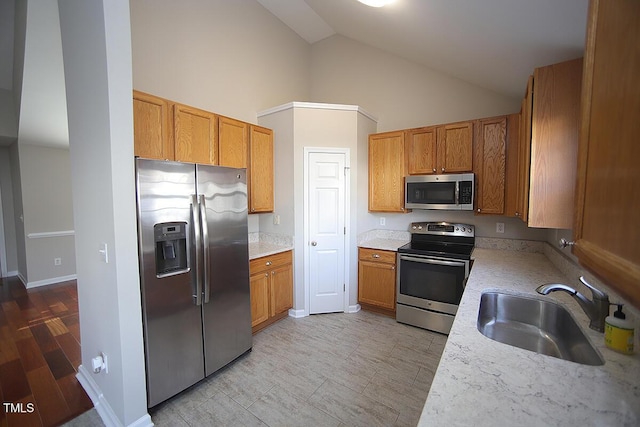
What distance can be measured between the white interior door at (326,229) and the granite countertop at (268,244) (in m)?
0.29

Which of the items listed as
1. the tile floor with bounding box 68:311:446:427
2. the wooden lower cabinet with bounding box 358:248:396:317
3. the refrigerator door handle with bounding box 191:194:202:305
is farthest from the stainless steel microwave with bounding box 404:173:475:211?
the refrigerator door handle with bounding box 191:194:202:305

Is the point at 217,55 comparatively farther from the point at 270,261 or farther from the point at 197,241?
the point at 270,261

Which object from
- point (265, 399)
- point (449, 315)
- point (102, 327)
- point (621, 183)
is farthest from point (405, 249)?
point (102, 327)

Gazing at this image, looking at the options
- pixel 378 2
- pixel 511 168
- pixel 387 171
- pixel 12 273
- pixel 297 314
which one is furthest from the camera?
pixel 12 273

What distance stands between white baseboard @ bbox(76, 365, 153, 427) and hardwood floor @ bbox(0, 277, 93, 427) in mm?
48

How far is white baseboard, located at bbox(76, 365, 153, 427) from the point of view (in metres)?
1.67

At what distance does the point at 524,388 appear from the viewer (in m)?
0.80

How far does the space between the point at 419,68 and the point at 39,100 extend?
4814 mm

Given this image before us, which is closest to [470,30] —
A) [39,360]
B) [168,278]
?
[168,278]

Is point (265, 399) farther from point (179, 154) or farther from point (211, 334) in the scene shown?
point (179, 154)

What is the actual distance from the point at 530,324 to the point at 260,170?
2790 mm

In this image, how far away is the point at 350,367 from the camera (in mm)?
2289

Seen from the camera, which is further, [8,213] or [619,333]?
[8,213]

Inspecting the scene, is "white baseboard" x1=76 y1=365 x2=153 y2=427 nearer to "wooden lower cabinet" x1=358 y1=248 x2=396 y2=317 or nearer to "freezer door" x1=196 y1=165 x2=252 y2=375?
"freezer door" x1=196 y1=165 x2=252 y2=375
